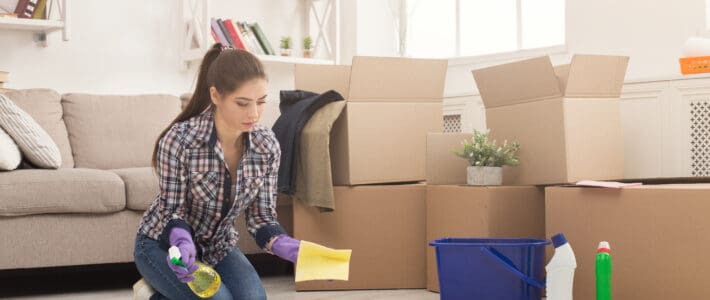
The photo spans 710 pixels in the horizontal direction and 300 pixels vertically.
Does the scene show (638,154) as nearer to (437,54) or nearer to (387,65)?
(387,65)

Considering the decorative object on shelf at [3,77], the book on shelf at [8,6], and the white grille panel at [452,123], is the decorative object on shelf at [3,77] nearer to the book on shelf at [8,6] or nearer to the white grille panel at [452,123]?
the book on shelf at [8,6]

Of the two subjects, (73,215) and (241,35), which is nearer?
(73,215)

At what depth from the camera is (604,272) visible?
208cm

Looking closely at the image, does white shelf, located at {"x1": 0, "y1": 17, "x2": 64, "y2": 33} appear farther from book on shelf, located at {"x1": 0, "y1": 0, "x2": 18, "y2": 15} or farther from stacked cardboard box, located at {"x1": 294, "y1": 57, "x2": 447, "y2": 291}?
stacked cardboard box, located at {"x1": 294, "y1": 57, "x2": 447, "y2": 291}

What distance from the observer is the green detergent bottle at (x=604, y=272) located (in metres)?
2.08

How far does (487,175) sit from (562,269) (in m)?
0.59

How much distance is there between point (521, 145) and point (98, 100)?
1.86m

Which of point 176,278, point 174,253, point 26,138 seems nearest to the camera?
point 174,253

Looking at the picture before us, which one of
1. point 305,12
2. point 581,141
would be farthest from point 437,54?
point 581,141

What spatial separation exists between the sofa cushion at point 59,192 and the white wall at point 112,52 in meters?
1.13

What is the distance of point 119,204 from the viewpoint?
288cm

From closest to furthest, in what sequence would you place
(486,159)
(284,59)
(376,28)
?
(486,159) < (284,59) < (376,28)

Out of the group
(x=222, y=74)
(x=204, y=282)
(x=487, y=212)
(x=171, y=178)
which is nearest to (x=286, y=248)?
(x=204, y=282)

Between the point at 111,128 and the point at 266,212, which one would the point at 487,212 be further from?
the point at 111,128
